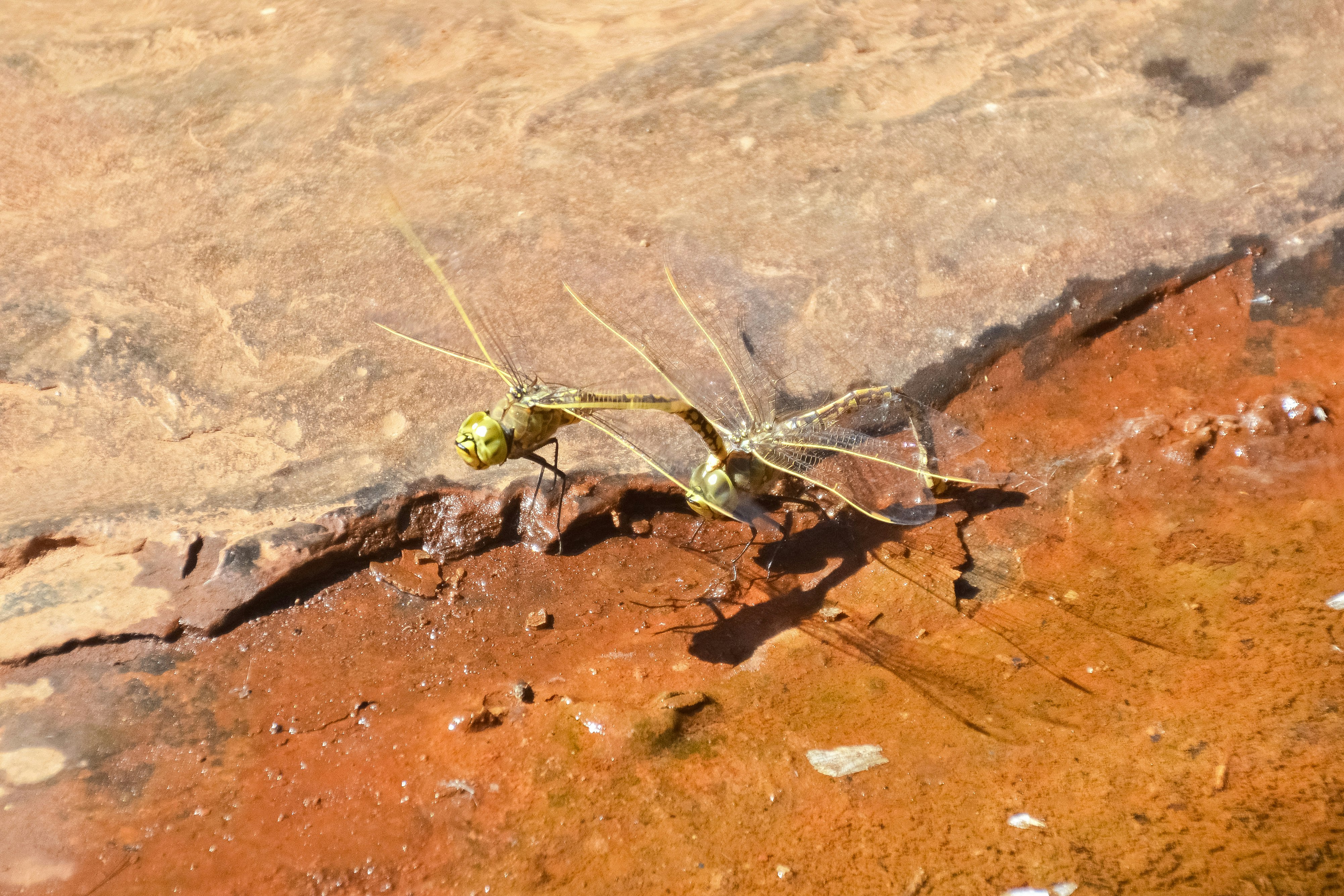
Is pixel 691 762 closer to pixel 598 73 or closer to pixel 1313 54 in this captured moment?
pixel 598 73

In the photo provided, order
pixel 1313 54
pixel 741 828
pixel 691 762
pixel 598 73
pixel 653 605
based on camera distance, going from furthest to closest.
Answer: pixel 598 73, pixel 1313 54, pixel 653 605, pixel 691 762, pixel 741 828

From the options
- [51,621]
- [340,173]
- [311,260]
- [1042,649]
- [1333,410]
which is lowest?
[1042,649]

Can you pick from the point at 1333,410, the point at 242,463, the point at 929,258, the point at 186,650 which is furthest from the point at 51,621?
the point at 1333,410

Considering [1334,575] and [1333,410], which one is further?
[1333,410]

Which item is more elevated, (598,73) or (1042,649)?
(598,73)

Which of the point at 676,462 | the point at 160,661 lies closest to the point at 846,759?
the point at 676,462

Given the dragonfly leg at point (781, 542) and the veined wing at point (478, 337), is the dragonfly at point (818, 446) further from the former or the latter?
the veined wing at point (478, 337)

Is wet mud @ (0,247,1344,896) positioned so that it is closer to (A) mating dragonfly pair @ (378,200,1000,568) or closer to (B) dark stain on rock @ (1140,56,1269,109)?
(A) mating dragonfly pair @ (378,200,1000,568)
